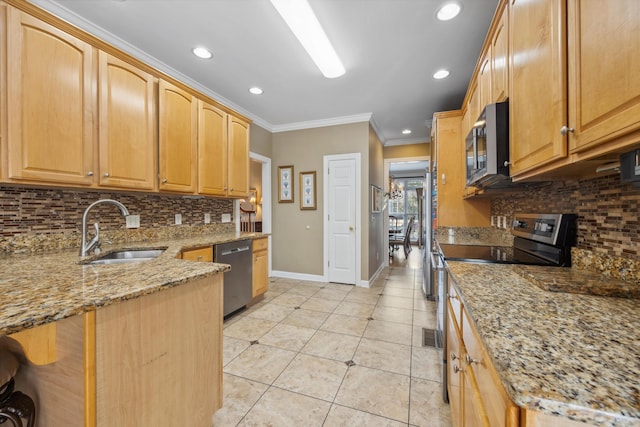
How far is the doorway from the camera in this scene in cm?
403

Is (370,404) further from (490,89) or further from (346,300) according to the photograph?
(490,89)

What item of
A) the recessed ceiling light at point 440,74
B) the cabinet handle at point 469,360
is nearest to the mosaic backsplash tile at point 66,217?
the cabinet handle at point 469,360

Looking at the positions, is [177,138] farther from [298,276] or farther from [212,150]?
[298,276]

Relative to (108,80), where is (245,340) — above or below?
below

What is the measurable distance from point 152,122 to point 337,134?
2642 millimetres

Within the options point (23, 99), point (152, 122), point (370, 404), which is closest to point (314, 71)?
point (152, 122)

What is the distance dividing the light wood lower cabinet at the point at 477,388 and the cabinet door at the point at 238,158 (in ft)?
8.93

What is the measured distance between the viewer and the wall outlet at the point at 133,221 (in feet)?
7.78

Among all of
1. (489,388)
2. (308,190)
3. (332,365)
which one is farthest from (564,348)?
(308,190)

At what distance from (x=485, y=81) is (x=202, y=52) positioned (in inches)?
95.8

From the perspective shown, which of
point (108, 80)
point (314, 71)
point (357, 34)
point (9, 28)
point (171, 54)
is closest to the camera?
point (9, 28)

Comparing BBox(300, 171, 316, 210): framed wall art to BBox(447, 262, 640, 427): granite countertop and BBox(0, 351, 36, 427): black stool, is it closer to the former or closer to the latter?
BBox(447, 262, 640, 427): granite countertop

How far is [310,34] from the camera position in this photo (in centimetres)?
210

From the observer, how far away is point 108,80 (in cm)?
190
